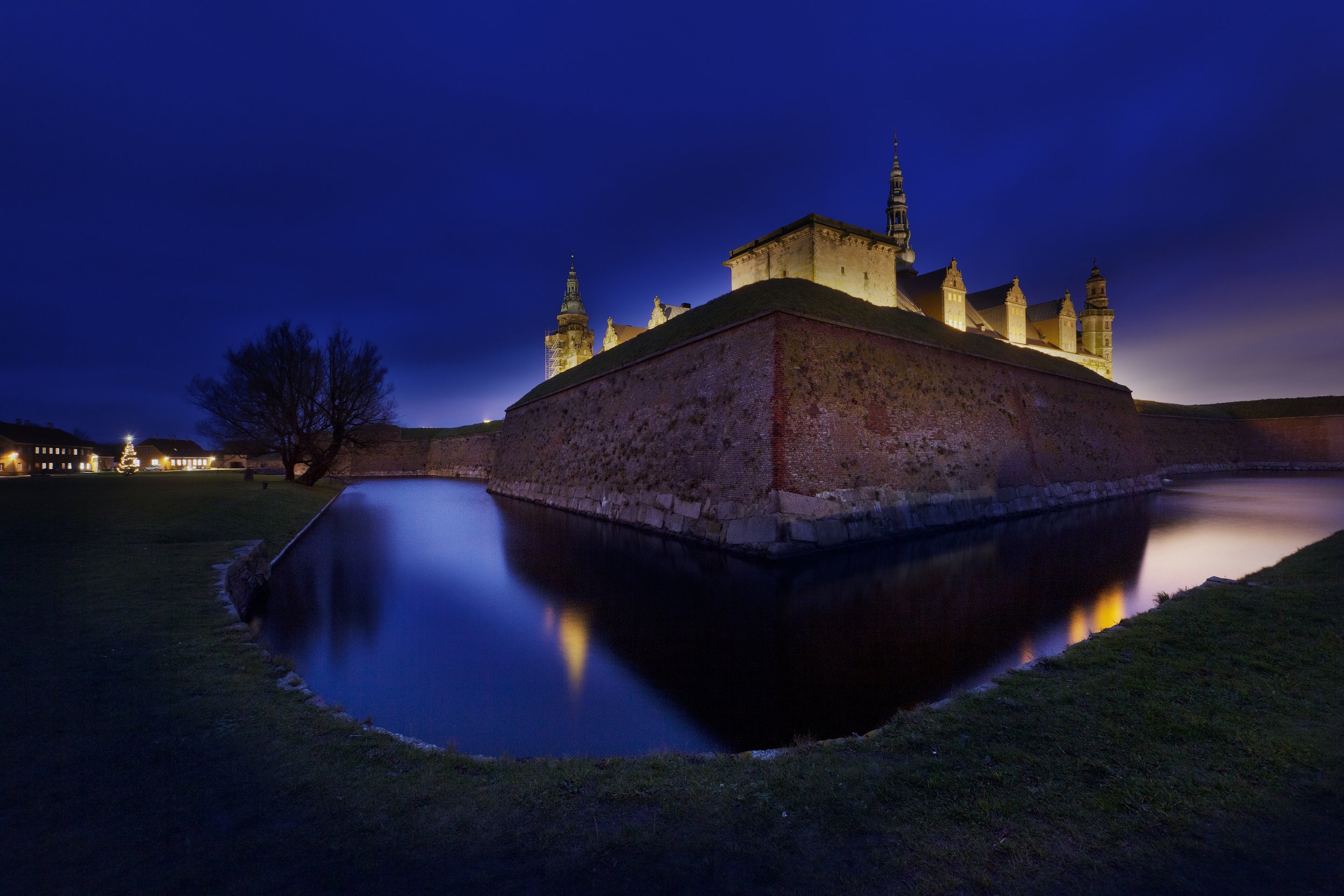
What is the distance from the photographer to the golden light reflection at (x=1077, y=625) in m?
7.19

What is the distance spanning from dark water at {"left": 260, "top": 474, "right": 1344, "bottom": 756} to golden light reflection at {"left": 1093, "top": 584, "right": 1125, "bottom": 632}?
0.05m

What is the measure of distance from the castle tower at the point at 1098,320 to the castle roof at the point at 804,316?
37.6 m

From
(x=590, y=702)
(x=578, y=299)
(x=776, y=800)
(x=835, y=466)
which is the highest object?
(x=578, y=299)

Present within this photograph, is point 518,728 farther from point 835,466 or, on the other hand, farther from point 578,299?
point 578,299

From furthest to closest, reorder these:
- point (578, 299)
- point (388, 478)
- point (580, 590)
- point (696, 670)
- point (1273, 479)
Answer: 1. point (578, 299)
2. point (388, 478)
3. point (1273, 479)
4. point (580, 590)
5. point (696, 670)

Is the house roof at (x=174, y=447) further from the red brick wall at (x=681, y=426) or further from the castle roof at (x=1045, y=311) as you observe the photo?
the castle roof at (x=1045, y=311)

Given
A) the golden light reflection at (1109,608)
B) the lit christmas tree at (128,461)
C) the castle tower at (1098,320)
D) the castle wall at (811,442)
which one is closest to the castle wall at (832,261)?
the castle wall at (811,442)

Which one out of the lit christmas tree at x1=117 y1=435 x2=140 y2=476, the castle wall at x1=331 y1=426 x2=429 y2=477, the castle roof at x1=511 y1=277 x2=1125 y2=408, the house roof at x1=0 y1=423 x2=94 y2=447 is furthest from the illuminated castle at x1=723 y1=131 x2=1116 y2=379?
the house roof at x1=0 y1=423 x2=94 y2=447

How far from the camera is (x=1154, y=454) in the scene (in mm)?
43750

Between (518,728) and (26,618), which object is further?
(26,618)

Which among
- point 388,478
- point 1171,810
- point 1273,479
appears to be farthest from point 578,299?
point 1171,810

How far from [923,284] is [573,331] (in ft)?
118

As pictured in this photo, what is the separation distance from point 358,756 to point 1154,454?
56688 mm

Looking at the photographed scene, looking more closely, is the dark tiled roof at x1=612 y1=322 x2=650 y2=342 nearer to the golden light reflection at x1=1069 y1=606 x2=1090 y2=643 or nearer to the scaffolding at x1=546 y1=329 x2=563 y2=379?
the scaffolding at x1=546 y1=329 x2=563 y2=379
